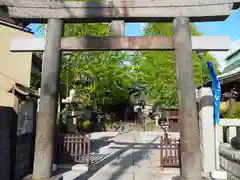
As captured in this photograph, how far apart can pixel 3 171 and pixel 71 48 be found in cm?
342

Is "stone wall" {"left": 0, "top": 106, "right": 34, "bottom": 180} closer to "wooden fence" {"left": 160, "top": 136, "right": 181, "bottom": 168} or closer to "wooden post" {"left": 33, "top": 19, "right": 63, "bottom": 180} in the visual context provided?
"wooden post" {"left": 33, "top": 19, "right": 63, "bottom": 180}

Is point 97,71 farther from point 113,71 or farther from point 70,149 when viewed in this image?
point 70,149

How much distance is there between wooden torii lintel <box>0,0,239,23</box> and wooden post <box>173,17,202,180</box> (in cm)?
30

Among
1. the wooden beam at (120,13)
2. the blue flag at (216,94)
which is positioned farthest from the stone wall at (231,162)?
the wooden beam at (120,13)

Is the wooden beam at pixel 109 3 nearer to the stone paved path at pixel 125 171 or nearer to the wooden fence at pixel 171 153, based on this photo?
the wooden fence at pixel 171 153

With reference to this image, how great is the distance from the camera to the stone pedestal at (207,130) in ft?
19.7

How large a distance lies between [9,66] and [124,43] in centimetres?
860

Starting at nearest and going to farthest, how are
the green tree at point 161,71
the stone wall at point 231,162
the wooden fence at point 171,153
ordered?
1. the stone wall at point 231,162
2. the wooden fence at point 171,153
3. the green tree at point 161,71

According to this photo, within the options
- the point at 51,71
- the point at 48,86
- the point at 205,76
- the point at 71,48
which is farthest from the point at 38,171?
the point at 205,76

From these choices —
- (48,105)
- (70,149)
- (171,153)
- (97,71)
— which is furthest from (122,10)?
(97,71)

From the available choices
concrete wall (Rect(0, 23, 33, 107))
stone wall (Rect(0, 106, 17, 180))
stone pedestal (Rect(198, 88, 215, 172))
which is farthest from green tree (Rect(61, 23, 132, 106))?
stone pedestal (Rect(198, 88, 215, 172))

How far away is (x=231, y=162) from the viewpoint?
16.5 feet

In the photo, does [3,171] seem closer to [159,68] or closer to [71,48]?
[71,48]

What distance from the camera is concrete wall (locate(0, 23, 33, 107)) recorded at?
10.9m
